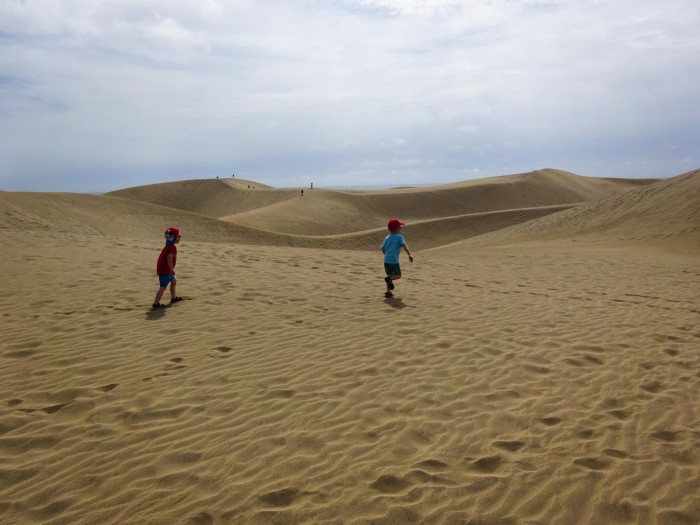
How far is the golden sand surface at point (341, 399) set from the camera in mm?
3350

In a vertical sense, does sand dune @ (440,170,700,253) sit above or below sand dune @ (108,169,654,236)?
below

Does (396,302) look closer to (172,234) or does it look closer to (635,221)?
(172,234)

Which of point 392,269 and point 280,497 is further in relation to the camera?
point 392,269

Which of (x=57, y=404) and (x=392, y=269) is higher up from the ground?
(x=392, y=269)

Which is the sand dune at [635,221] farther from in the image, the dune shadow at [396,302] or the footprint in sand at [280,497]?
the footprint in sand at [280,497]

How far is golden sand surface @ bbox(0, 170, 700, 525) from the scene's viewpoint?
3350 mm

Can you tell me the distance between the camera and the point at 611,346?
21.5 ft

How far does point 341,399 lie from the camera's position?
4.87m

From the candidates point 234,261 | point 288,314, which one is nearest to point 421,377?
point 288,314

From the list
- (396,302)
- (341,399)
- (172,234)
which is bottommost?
(341,399)

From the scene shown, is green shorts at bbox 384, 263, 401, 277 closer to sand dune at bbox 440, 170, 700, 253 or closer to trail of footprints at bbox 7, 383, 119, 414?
trail of footprints at bbox 7, 383, 119, 414

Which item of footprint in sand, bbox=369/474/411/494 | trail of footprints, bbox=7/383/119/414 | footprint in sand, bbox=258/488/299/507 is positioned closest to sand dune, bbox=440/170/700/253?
footprint in sand, bbox=369/474/411/494

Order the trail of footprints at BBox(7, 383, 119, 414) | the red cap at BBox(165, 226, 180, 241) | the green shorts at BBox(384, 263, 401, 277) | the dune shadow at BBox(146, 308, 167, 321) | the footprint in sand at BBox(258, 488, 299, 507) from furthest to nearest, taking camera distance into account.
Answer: the green shorts at BBox(384, 263, 401, 277) → the red cap at BBox(165, 226, 180, 241) → the dune shadow at BBox(146, 308, 167, 321) → the trail of footprints at BBox(7, 383, 119, 414) → the footprint in sand at BBox(258, 488, 299, 507)

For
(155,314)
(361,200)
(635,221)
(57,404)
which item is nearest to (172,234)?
(155,314)
